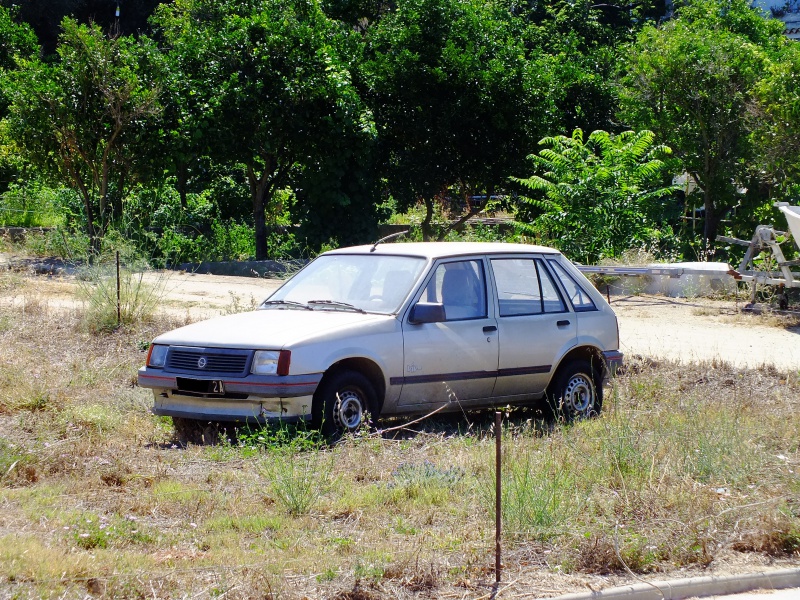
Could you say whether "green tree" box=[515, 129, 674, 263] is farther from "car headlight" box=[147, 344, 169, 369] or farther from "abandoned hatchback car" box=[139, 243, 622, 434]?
"car headlight" box=[147, 344, 169, 369]

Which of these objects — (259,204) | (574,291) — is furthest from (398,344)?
(259,204)

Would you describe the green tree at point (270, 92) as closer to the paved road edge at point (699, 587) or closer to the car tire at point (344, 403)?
the car tire at point (344, 403)

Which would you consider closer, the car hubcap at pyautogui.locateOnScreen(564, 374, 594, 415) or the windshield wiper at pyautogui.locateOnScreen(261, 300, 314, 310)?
the windshield wiper at pyautogui.locateOnScreen(261, 300, 314, 310)

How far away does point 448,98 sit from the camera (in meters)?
23.2

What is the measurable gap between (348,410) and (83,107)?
14426 mm

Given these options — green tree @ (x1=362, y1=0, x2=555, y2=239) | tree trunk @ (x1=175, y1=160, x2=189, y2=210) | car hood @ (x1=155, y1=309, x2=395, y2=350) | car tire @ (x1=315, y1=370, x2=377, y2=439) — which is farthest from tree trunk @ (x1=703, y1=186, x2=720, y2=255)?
car tire @ (x1=315, y1=370, x2=377, y2=439)

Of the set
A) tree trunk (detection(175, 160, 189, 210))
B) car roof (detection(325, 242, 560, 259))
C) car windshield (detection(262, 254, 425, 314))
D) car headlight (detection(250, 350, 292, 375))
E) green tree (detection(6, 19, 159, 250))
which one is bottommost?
car headlight (detection(250, 350, 292, 375))

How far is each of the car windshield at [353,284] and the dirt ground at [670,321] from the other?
372cm

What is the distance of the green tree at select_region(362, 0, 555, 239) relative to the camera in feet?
75.2

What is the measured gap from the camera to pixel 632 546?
17.7ft

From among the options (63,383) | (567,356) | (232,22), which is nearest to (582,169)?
(232,22)

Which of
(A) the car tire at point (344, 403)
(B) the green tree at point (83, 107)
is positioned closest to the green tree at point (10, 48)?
(B) the green tree at point (83, 107)

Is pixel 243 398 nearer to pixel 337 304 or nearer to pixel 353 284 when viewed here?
pixel 337 304

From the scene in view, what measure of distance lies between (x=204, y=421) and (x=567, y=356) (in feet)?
10.3
